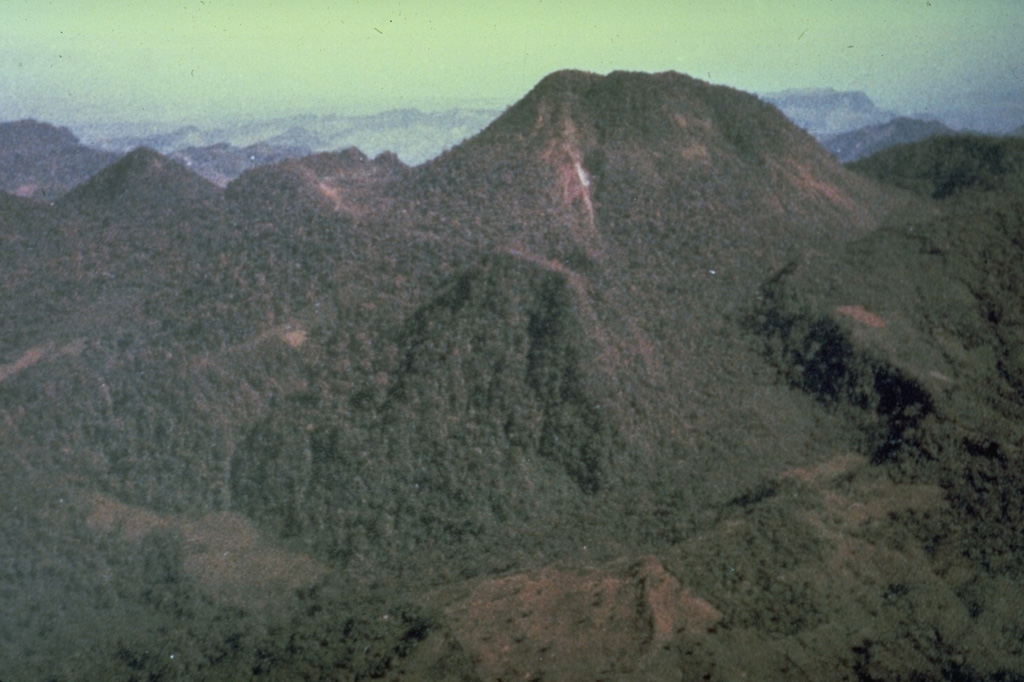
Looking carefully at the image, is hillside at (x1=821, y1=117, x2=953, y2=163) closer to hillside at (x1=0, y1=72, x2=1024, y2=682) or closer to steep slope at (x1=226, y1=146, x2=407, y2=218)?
hillside at (x1=0, y1=72, x2=1024, y2=682)

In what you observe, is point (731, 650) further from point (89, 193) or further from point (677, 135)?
point (89, 193)

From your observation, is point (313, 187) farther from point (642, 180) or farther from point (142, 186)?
point (642, 180)

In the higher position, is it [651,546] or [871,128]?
[871,128]

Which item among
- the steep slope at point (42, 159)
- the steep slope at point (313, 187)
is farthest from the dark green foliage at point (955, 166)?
the steep slope at point (42, 159)

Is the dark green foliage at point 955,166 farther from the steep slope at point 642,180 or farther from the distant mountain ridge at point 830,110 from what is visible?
the distant mountain ridge at point 830,110

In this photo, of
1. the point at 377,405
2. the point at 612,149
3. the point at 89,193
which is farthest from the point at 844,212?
the point at 89,193

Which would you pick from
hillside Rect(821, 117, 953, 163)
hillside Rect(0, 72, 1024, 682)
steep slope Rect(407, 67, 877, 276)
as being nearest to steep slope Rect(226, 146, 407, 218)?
hillside Rect(0, 72, 1024, 682)
